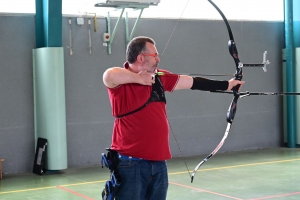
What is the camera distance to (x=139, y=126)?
2.94 meters

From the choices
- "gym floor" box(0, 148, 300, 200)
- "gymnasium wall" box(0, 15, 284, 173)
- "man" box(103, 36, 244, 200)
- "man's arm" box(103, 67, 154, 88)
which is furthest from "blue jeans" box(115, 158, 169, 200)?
"gymnasium wall" box(0, 15, 284, 173)

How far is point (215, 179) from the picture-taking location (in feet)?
21.5

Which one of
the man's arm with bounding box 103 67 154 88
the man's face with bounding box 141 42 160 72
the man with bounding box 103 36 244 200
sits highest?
the man's face with bounding box 141 42 160 72

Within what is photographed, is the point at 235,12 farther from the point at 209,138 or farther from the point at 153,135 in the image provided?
the point at 153,135

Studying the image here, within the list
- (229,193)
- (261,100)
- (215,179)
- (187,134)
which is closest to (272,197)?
(229,193)

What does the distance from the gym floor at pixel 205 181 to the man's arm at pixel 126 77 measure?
2828mm

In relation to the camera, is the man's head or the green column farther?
the green column

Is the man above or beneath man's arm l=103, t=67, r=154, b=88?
beneath

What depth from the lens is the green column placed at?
6996 mm

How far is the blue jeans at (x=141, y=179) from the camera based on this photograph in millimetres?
2922

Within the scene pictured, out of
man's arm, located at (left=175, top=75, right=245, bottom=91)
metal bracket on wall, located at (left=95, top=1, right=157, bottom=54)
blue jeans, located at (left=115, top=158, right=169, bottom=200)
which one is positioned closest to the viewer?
blue jeans, located at (left=115, top=158, right=169, bottom=200)

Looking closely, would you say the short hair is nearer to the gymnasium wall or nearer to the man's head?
the man's head

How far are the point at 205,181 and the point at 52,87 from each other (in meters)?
2.24

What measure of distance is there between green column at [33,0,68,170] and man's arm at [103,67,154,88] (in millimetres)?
4148
